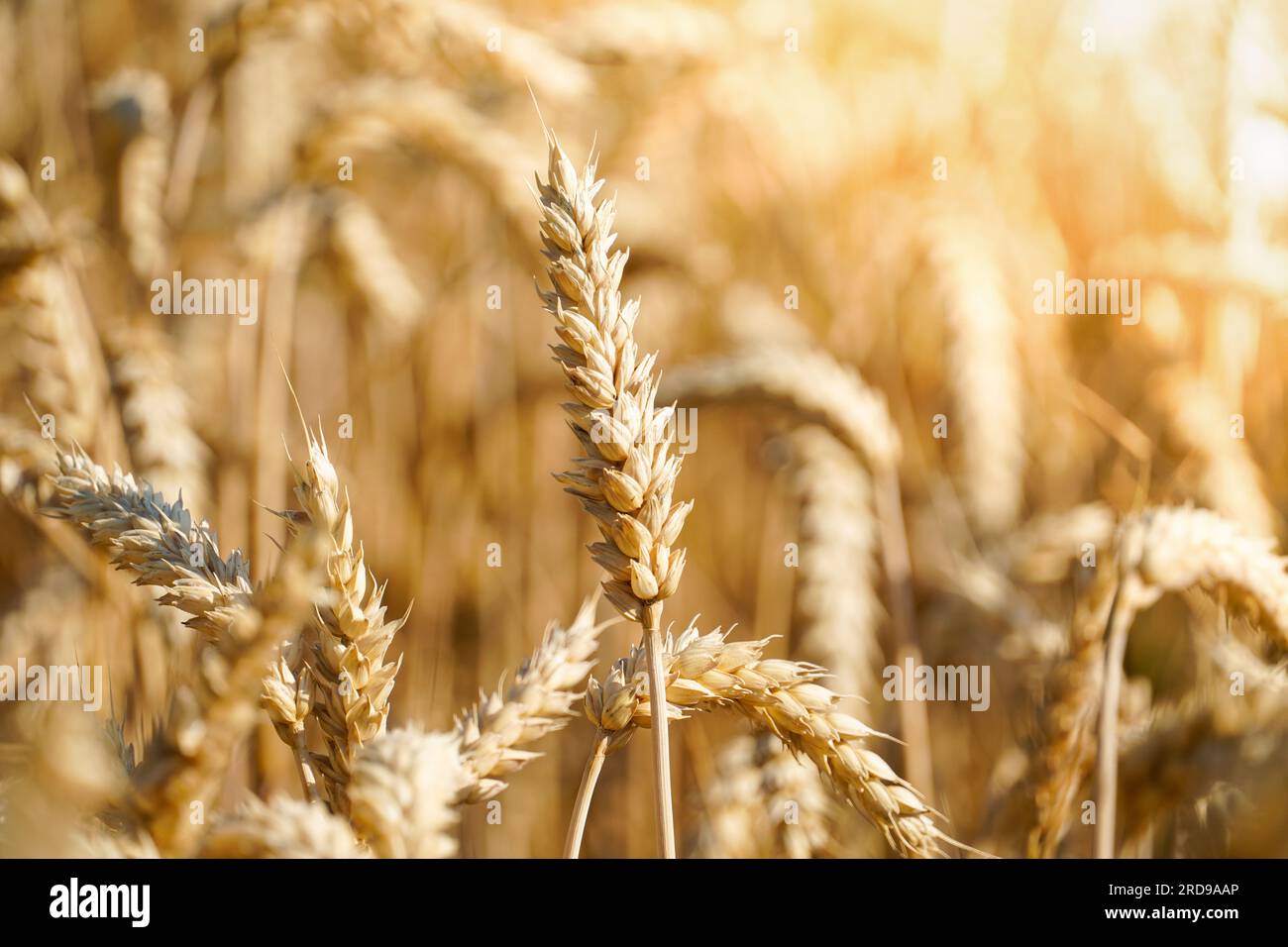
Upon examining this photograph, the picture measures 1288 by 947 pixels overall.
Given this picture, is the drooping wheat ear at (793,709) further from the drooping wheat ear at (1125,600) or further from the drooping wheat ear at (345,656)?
the drooping wheat ear at (1125,600)

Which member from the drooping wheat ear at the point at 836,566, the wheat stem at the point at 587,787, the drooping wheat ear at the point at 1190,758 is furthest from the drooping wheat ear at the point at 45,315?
the drooping wheat ear at the point at 1190,758

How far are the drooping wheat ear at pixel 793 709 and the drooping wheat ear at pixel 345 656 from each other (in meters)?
0.12

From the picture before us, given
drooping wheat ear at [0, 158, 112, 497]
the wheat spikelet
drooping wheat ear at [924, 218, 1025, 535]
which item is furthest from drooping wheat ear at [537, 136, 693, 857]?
drooping wheat ear at [924, 218, 1025, 535]

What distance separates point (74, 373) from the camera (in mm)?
1058

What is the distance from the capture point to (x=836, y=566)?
1282mm

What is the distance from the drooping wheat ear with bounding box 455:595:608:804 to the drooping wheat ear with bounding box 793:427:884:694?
0.69 metres

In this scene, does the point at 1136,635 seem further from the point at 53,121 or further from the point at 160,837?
the point at 53,121

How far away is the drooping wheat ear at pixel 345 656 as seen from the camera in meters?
0.46

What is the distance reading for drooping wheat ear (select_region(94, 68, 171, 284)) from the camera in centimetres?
120

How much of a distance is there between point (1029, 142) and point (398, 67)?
148 centimetres

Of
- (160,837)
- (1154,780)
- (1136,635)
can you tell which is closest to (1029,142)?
(1136,635)

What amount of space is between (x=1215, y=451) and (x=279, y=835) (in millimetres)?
1573
